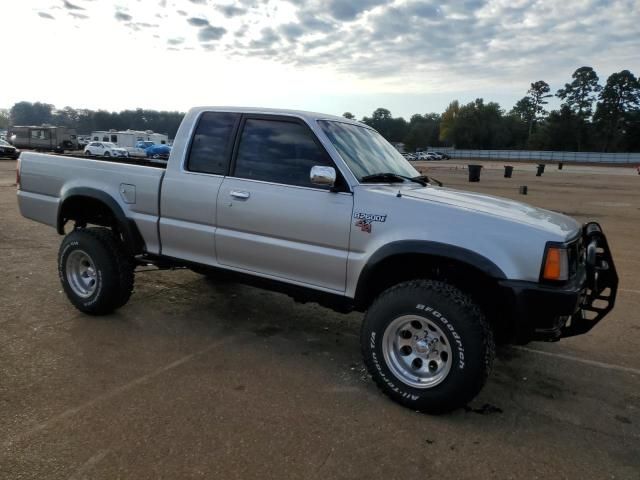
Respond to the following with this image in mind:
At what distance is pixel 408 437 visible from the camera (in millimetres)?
2959

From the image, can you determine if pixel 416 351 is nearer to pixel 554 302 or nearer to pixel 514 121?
pixel 554 302

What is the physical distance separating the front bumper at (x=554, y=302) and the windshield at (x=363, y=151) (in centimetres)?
135

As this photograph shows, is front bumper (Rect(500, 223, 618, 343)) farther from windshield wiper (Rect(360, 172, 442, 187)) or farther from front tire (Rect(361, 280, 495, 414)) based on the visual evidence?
windshield wiper (Rect(360, 172, 442, 187))

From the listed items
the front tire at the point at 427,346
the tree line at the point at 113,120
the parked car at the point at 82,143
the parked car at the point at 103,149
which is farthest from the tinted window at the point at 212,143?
the tree line at the point at 113,120

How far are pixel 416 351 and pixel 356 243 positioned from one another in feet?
2.70

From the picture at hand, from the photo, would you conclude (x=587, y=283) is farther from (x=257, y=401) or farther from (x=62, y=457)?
(x=62, y=457)

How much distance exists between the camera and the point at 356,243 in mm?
3445

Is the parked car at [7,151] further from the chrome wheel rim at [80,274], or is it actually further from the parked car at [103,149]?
the chrome wheel rim at [80,274]

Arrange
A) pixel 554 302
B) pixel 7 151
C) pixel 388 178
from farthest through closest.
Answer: pixel 7 151 < pixel 388 178 < pixel 554 302

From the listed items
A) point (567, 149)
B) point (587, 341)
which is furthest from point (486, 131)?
point (587, 341)

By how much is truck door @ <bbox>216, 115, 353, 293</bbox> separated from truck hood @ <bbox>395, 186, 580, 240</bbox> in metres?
0.59

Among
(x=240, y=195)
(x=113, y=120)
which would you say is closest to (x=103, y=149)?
(x=240, y=195)

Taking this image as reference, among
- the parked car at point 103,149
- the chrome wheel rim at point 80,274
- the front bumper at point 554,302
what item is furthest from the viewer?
the parked car at point 103,149

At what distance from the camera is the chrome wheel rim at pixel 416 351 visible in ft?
10.6
